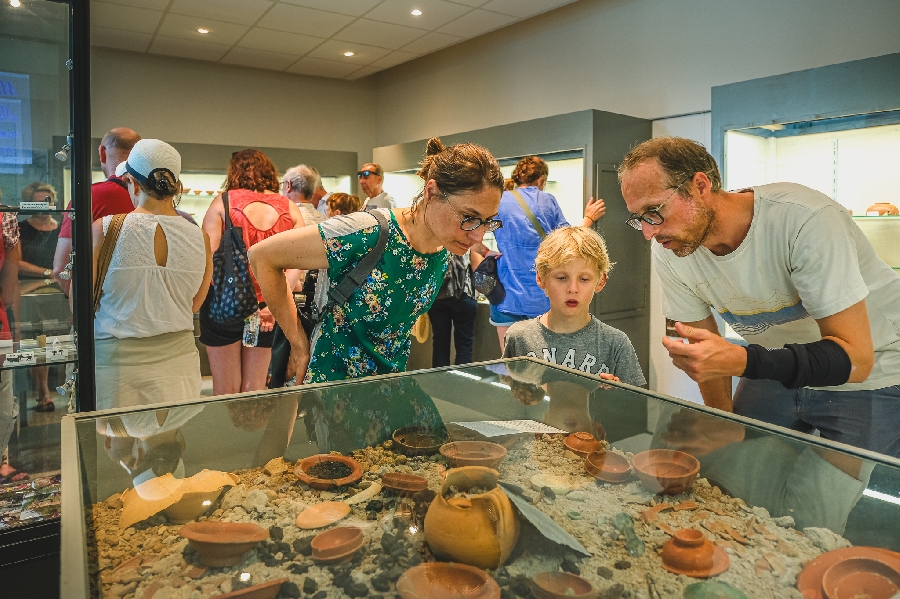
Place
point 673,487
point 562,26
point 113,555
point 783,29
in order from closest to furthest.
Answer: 1. point 113,555
2. point 673,487
3. point 783,29
4. point 562,26

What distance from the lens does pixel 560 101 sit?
18.6ft

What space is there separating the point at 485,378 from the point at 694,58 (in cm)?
381

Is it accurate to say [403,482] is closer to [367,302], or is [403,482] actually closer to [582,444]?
[582,444]

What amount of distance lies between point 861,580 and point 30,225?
8.90 feet

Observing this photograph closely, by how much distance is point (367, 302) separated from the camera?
197cm

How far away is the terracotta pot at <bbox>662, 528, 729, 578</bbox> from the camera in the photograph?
2.65 feet

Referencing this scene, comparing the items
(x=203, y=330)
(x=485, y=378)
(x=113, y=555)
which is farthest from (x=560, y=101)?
(x=113, y=555)

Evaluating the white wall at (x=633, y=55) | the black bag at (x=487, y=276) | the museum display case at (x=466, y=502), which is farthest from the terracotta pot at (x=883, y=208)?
the museum display case at (x=466, y=502)

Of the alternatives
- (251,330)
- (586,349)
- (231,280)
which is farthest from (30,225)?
(586,349)

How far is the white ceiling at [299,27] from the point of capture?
5.18 m

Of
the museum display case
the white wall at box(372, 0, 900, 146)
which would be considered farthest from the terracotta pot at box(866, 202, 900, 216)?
the museum display case

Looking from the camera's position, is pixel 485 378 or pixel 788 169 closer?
pixel 485 378

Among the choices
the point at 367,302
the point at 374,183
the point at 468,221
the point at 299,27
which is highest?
the point at 299,27

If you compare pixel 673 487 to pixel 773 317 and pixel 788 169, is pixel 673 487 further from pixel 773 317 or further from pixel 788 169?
pixel 788 169
